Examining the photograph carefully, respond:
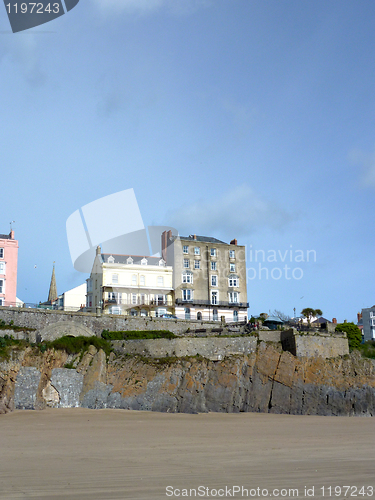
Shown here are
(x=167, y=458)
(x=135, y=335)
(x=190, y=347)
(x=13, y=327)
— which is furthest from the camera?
(x=135, y=335)

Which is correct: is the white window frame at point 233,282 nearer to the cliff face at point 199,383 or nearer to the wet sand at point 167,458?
the cliff face at point 199,383

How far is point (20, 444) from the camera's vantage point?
18609 millimetres

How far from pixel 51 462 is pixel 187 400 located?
75.5 ft

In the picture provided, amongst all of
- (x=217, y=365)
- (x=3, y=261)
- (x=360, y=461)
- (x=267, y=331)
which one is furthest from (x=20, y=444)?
(x=3, y=261)

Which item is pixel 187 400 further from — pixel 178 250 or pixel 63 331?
pixel 178 250

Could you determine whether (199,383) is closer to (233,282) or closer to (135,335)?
(135,335)

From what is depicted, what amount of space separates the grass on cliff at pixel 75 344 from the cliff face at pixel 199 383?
0.56 m

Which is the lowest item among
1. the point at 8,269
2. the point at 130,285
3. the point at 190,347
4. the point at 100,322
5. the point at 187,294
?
the point at 190,347

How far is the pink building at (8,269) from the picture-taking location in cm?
4781

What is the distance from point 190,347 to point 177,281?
17.4 metres

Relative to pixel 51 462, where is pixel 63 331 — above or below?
above

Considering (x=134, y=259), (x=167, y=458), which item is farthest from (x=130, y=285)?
(x=167, y=458)

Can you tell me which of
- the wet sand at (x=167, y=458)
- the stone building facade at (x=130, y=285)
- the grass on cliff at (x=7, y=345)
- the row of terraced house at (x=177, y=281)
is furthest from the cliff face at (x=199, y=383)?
the row of terraced house at (x=177, y=281)

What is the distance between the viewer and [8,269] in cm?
4869
